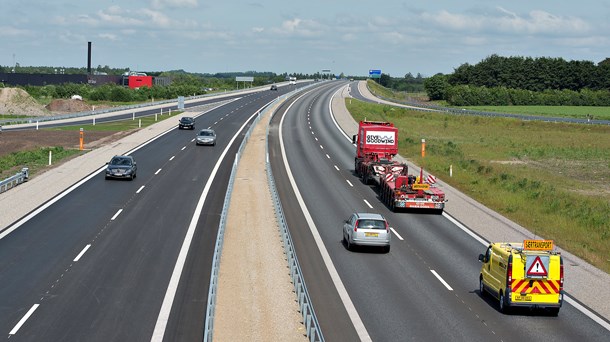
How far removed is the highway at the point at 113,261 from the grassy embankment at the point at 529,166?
54.7 feet

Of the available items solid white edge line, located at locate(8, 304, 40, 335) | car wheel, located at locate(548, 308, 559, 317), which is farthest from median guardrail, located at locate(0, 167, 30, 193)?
car wheel, located at locate(548, 308, 559, 317)

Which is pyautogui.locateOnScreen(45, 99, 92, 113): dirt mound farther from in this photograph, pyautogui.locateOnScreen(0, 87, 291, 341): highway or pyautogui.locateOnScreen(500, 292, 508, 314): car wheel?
pyautogui.locateOnScreen(500, 292, 508, 314): car wheel

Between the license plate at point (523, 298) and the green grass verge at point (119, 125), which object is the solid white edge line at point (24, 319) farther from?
the green grass verge at point (119, 125)

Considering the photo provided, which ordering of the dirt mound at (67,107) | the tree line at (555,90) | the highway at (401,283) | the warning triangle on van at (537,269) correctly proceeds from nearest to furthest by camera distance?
the highway at (401,283) < the warning triangle on van at (537,269) < the dirt mound at (67,107) < the tree line at (555,90)

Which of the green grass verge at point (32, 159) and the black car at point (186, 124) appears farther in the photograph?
the black car at point (186, 124)

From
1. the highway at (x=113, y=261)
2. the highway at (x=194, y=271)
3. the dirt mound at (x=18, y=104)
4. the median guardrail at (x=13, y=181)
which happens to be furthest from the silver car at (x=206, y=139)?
the dirt mound at (x=18, y=104)

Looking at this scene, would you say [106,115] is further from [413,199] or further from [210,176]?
[413,199]

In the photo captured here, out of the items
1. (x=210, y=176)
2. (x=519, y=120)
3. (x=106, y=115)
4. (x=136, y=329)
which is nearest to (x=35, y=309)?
(x=136, y=329)

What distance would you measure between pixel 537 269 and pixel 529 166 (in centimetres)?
5121

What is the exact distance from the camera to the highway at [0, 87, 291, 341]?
74.2 feet

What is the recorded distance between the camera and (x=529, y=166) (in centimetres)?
7350

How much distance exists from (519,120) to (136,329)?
10224 cm

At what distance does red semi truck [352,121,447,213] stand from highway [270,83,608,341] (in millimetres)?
790

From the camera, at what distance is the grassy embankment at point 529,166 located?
42000mm
